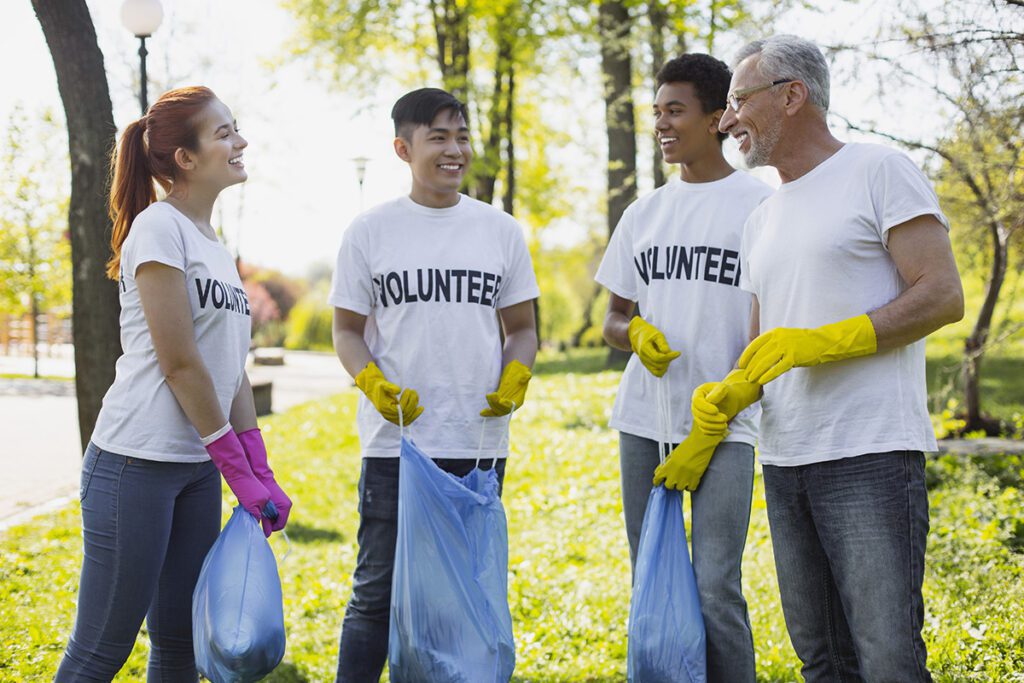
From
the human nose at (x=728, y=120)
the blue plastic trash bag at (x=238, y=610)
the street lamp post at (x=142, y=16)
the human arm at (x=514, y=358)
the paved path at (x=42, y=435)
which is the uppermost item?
the street lamp post at (x=142, y=16)

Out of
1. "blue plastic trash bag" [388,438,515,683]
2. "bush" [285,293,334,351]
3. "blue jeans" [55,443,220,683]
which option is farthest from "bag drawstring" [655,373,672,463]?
"bush" [285,293,334,351]

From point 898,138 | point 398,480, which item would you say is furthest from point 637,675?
point 898,138

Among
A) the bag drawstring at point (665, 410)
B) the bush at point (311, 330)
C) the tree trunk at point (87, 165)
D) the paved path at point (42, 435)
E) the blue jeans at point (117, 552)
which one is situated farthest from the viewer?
the bush at point (311, 330)

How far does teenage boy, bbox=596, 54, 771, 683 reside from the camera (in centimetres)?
270

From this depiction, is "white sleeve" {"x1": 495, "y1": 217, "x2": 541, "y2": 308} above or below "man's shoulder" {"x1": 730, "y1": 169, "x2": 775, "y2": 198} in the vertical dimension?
below

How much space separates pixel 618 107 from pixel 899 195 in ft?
40.8

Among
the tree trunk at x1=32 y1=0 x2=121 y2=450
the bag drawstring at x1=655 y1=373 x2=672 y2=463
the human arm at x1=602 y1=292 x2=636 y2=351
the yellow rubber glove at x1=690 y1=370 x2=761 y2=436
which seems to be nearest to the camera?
the yellow rubber glove at x1=690 y1=370 x2=761 y2=436

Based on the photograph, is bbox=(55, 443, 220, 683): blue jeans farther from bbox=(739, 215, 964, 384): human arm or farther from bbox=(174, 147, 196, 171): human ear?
bbox=(739, 215, 964, 384): human arm

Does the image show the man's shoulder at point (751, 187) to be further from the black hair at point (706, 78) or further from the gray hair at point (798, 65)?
the gray hair at point (798, 65)

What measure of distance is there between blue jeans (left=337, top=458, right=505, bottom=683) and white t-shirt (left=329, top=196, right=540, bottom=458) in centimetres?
6

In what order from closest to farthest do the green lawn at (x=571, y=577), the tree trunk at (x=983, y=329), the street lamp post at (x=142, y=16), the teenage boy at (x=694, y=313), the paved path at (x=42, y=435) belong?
the teenage boy at (x=694, y=313) → the green lawn at (x=571, y=577) → the tree trunk at (x=983, y=329) → the paved path at (x=42, y=435) → the street lamp post at (x=142, y=16)

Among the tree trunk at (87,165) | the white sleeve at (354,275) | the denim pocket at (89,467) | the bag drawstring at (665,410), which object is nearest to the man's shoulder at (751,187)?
the bag drawstring at (665,410)

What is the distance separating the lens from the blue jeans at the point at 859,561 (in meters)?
2.15

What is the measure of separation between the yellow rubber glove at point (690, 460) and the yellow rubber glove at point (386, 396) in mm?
743
